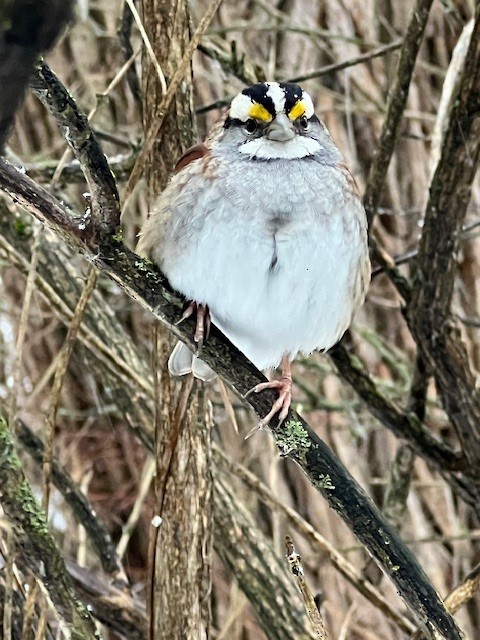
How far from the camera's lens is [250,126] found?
164cm

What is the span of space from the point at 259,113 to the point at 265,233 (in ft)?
0.82

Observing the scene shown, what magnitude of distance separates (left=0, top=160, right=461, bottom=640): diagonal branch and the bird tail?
237 millimetres

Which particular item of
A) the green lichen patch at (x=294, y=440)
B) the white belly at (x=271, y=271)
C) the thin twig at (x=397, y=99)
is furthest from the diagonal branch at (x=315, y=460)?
the thin twig at (x=397, y=99)

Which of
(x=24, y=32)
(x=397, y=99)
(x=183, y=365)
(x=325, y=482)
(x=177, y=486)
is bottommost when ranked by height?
(x=24, y=32)

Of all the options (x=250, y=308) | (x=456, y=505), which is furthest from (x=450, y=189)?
(x=456, y=505)

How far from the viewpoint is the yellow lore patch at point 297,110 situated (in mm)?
1626

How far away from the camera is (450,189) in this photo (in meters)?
1.75

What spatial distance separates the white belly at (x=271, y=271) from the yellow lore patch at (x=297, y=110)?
213 mm

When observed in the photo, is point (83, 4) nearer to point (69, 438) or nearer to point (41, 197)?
point (41, 197)

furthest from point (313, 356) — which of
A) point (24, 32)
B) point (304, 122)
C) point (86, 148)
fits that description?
point (24, 32)

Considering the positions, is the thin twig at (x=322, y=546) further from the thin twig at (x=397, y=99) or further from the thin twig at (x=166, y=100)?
the thin twig at (x=166, y=100)

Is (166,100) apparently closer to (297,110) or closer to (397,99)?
(297,110)

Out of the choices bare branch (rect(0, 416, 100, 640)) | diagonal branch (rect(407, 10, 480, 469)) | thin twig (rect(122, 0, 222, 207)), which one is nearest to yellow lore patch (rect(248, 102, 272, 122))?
thin twig (rect(122, 0, 222, 207))

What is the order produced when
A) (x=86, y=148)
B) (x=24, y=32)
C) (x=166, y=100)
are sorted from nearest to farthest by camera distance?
1. (x=24, y=32)
2. (x=86, y=148)
3. (x=166, y=100)
